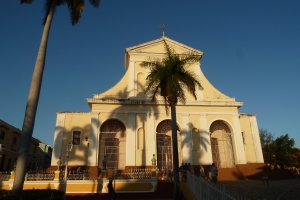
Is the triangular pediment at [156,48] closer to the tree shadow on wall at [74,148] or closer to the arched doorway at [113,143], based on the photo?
the arched doorway at [113,143]

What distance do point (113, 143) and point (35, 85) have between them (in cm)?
1535

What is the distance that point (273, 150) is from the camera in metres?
44.7

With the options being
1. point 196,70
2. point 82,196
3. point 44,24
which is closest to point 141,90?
point 196,70

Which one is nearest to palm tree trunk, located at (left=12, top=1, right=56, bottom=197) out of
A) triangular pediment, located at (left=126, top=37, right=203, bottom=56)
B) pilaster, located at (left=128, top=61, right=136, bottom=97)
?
pilaster, located at (left=128, top=61, right=136, bottom=97)

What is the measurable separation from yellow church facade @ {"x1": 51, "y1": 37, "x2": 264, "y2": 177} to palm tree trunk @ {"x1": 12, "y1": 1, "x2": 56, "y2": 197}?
13.4 metres

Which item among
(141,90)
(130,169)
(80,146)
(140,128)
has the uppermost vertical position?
(141,90)

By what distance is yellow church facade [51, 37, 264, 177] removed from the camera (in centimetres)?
2583

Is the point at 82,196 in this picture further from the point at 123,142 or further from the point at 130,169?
the point at 123,142

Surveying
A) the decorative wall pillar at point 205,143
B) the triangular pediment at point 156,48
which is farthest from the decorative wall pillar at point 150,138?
the triangular pediment at point 156,48

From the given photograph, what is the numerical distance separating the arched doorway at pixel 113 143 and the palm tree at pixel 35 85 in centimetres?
1382

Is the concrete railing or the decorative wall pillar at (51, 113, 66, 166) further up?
the decorative wall pillar at (51, 113, 66, 166)

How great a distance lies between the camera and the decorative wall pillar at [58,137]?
25391 millimetres

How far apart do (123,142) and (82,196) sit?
30.9 ft

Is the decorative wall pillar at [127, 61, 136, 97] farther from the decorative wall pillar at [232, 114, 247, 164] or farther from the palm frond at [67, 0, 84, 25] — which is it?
the palm frond at [67, 0, 84, 25]
